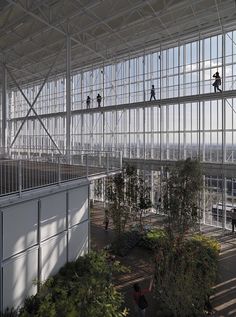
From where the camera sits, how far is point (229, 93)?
15.9m

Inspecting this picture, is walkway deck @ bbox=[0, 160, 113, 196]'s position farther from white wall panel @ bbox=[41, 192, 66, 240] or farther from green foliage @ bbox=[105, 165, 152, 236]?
green foliage @ bbox=[105, 165, 152, 236]

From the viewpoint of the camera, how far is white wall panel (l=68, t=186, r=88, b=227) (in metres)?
10.4

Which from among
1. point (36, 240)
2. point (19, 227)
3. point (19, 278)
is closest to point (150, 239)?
point (36, 240)

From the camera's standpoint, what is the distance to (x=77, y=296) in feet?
24.9

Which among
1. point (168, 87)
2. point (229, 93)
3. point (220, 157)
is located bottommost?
point (220, 157)

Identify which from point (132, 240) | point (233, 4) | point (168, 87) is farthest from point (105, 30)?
point (132, 240)

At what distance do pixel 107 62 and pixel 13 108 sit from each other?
17.0 metres

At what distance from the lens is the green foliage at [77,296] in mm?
7203

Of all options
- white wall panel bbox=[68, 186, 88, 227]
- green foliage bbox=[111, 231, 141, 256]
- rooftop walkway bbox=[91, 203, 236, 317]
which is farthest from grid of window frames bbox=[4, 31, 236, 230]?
white wall panel bbox=[68, 186, 88, 227]

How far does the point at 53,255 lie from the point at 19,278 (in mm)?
1540

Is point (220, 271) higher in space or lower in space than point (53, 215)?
lower

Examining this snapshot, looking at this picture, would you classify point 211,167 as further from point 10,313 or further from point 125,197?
point 10,313

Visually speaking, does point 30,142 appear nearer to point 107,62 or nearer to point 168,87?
point 107,62

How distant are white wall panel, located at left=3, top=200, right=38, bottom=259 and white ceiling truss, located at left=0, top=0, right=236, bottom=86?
10.2m
